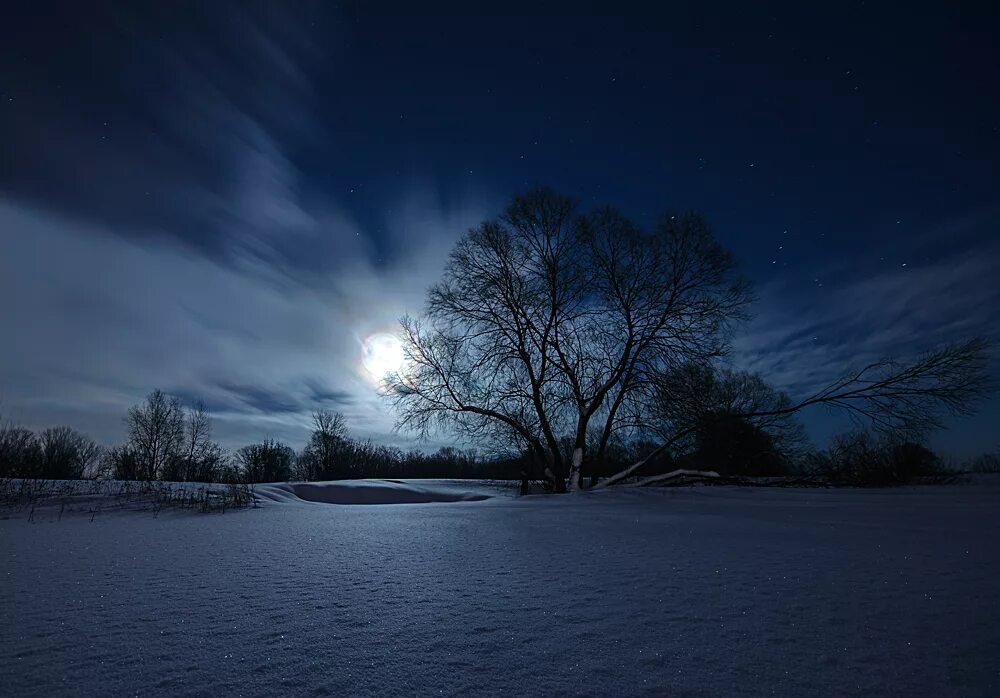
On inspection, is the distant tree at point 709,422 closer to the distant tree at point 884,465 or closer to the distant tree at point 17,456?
the distant tree at point 884,465

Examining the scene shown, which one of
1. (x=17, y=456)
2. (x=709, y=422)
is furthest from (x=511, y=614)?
(x=17, y=456)

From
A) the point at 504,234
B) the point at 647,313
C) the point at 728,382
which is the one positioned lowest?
the point at 728,382

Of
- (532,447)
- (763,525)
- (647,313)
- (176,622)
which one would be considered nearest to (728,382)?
(647,313)

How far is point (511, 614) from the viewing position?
139cm

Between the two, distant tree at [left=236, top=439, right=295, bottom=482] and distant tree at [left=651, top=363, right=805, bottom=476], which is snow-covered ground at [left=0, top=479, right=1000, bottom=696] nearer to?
distant tree at [left=651, top=363, right=805, bottom=476]

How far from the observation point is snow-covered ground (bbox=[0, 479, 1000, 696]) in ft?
3.24

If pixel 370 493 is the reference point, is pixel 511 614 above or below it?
above

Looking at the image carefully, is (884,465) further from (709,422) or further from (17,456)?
(17,456)

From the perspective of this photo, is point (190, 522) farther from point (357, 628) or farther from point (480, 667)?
point (480, 667)

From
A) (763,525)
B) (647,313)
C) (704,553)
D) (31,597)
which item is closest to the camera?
(31,597)

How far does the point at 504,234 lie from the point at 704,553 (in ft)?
27.0

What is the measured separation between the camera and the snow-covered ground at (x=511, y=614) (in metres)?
0.99

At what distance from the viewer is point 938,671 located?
38.5 inches

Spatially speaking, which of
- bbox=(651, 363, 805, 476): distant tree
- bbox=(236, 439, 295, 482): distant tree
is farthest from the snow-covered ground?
bbox=(236, 439, 295, 482): distant tree
